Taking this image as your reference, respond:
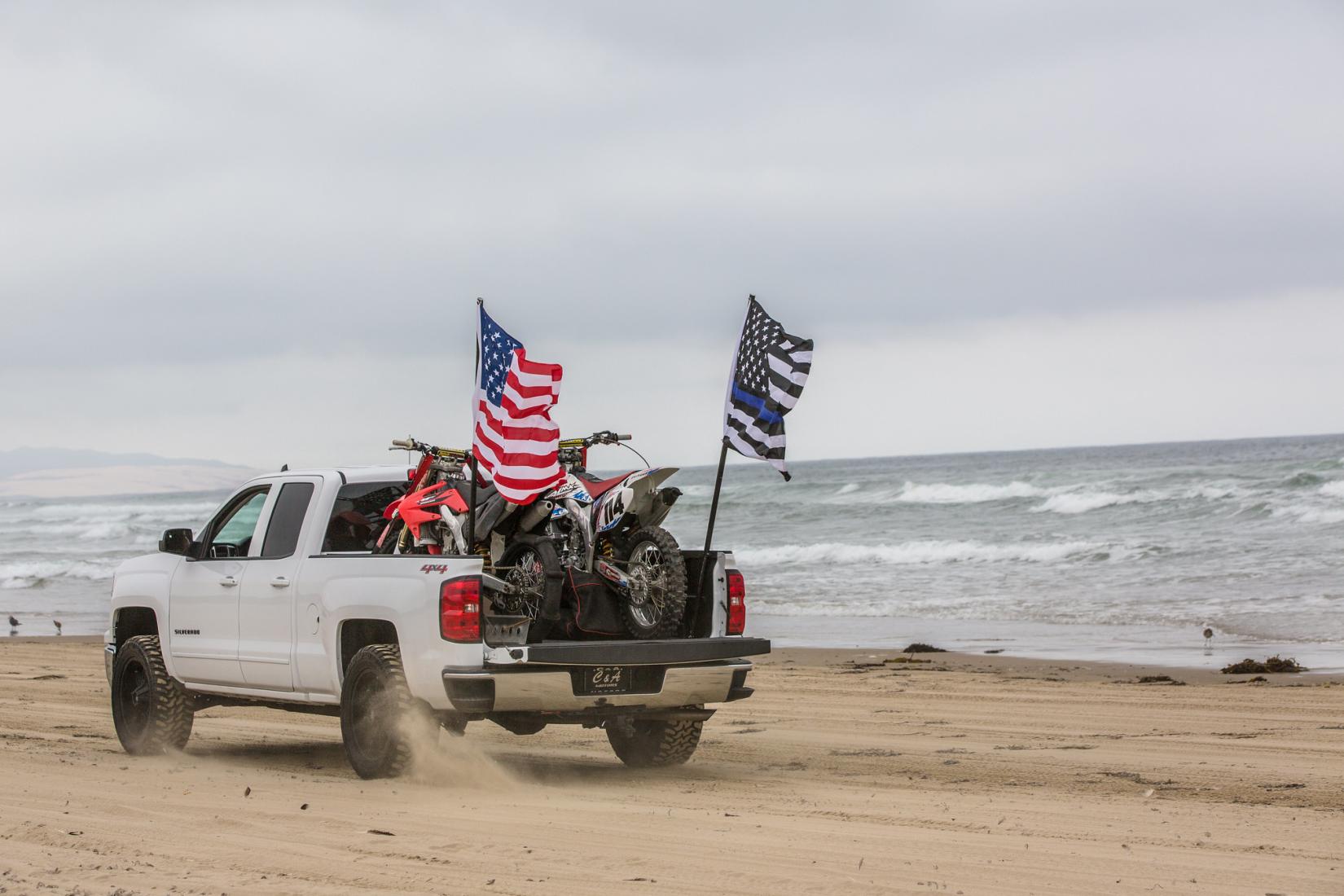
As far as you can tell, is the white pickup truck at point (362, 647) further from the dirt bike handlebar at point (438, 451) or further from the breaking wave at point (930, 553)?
the breaking wave at point (930, 553)

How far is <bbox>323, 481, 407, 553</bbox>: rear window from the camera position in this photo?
902cm

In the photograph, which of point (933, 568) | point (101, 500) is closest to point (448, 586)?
point (933, 568)

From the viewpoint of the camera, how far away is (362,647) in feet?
27.7

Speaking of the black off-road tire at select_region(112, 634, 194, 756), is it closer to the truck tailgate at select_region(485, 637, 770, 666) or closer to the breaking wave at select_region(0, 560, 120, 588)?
the truck tailgate at select_region(485, 637, 770, 666)

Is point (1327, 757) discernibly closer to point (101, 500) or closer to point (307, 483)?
point (307, 483)

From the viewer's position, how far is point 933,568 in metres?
30.1

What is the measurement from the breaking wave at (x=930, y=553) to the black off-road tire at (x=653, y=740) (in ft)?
67.4

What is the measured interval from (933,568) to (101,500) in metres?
106

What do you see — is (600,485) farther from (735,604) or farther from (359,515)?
(359,515)

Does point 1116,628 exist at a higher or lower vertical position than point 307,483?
lower

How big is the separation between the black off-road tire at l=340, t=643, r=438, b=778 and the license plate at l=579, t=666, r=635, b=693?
2.77 ft

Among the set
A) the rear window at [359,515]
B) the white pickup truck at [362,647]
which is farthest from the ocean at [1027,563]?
the rear window at [359,515]

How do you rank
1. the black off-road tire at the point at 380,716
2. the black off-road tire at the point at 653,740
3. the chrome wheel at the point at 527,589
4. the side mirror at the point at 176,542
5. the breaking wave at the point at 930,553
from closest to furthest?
the black off-road tire at the point at 380,716, the chrome wheel at the point at 527,589, the black off-road tire at the point at 653,740, the side mirror at the point at 176,542, the breaking wave at the point at 930,553

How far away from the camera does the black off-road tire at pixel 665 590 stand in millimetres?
8320
